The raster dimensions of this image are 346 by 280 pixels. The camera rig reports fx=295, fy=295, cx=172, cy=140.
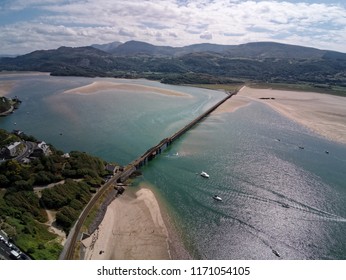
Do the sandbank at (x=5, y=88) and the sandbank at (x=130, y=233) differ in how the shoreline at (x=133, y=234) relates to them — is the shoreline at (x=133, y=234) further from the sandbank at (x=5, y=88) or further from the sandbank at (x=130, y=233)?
the sandbank at (x=5, y=88)

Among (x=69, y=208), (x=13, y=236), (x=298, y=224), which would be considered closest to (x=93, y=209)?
(x=69, y=208)

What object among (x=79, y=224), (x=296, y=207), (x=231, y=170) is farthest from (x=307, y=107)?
(x=79, y=224)

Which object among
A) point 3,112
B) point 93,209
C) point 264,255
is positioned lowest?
point 264,255

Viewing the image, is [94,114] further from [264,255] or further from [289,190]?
[264,255]

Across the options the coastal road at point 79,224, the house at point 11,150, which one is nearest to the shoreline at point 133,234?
the coastal road at point 79,224

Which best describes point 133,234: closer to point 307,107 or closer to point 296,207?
point 296,207

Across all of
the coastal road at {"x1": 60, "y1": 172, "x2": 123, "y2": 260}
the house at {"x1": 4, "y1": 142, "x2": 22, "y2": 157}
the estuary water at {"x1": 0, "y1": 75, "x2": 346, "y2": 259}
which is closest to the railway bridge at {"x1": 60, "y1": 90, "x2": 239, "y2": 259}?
the coastal road at {"x1": 60, "y1": 172, "x2": 123, "y2": 260}
